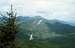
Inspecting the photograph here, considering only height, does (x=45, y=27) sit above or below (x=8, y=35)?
below

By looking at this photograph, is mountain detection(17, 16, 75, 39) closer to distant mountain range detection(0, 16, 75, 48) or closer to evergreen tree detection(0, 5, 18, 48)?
distant mountain range detection(0, 16, 75, 48)

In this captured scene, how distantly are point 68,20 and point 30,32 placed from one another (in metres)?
3.61

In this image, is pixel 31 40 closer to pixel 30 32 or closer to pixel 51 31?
pixel 30 32

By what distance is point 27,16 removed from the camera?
75.5ft

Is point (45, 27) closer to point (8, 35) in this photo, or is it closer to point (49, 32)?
point (49, 32)

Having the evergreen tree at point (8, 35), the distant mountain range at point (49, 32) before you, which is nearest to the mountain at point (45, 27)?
the distant mountain range at point (49, 32)

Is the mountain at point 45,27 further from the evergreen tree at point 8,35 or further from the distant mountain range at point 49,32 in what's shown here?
the evergreen tree at point 8,35

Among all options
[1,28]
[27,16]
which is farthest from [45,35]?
[1,28]

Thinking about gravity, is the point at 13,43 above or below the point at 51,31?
above

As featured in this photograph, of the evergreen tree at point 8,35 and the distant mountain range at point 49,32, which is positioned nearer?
the evergreen tree at point 8,35

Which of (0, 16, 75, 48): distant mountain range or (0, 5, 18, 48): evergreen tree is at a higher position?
(0, 5, 18, 48): evergreen tree

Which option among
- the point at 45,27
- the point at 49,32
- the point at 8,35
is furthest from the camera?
the point at 45,27

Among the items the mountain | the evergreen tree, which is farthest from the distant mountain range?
the evergreen tree

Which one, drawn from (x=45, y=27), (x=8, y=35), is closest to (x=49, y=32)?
(x=45, y=27)
